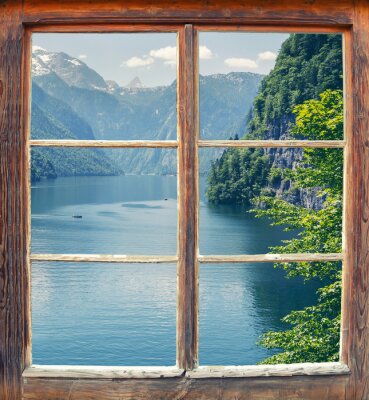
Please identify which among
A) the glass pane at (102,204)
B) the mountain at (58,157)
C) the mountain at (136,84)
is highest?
the mountain at (136,84)

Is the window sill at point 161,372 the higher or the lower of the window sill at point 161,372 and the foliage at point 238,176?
the lower

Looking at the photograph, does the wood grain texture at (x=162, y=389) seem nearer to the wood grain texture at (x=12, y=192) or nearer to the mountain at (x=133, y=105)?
the wood grain texture at (x=12, y=192)

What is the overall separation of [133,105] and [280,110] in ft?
106

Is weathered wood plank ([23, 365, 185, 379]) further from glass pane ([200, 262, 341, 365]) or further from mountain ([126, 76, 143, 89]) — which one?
mountain ([126, 76, 143, 89])

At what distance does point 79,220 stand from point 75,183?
54.8ft

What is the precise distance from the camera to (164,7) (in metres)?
1.54

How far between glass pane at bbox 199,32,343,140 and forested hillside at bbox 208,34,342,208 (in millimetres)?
46

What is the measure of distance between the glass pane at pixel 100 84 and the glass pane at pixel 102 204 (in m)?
3.59

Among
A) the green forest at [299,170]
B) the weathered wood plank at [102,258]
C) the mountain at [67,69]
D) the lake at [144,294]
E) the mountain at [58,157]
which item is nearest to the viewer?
Result: the weathered wood plank at [102,258]

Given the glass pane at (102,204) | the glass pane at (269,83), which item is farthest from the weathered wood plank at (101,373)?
the glass pane at (102,204)

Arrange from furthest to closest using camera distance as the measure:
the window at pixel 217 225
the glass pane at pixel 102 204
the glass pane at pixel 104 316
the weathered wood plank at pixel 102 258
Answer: the glass pane at pixel 102 204 < the glass pane at pixel 104 316 < the window at pixel 217 225 < the weathered wood plank at pixel 102 258

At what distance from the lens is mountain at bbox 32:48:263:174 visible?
4906 centimetres

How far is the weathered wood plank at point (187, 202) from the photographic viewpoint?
1.56 metres

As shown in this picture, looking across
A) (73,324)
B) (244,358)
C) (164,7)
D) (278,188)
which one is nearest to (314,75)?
(278,188)
